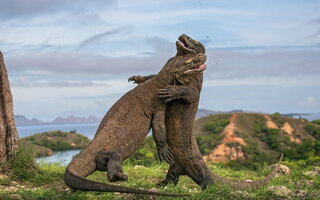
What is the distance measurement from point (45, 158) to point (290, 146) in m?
15.8

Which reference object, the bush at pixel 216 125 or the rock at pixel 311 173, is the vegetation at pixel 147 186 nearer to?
the rock at pixel 311 173

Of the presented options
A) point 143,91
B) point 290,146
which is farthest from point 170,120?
point 290,146

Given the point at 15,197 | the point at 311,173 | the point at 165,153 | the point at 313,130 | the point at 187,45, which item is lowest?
the point at 311,173

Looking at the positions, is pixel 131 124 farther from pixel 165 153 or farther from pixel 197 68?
pixel 197 68

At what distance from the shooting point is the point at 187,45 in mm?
8969

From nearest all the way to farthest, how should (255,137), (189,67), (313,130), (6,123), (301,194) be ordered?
(189,67) → (301,194) → (6,123) → (255,137) → (313,130)

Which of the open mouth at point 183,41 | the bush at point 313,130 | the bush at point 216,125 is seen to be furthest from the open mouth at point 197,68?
the bush at point 313,130

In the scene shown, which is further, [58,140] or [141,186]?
[58,140]

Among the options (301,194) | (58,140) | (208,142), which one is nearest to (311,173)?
(301,194)

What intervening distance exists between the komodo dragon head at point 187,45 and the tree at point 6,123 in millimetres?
5151

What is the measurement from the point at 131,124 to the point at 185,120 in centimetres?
102

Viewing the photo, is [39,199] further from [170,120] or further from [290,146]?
[290,146]

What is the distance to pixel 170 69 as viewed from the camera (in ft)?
29.2

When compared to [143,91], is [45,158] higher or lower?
lower
